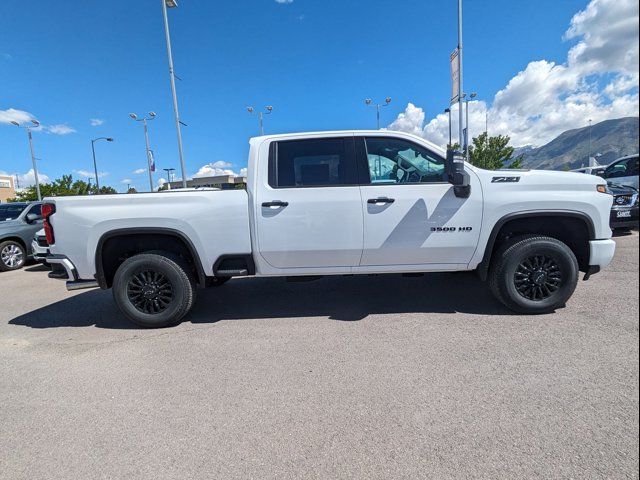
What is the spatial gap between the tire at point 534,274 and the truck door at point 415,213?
1.39 feet

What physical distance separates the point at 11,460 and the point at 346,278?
444cm

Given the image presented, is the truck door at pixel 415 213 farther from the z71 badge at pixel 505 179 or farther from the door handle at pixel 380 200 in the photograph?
the z71 badge at pixel 505 179

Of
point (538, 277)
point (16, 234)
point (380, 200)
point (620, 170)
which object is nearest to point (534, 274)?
point (538, 277)

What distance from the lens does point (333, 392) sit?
8.82 ft

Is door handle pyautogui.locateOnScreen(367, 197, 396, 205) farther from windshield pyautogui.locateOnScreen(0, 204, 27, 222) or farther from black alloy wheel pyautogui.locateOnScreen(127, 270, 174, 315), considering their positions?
windshield pyautogui.locateOnScreen(0, 204, 27, 222)

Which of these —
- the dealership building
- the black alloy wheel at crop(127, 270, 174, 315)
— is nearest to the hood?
the black alloy wheel at crop(127, 270, 174, 315)

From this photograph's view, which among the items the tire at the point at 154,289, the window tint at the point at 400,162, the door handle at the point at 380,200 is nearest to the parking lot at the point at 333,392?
the tire at the point at 154,289

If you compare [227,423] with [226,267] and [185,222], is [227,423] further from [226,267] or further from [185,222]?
[185,222]

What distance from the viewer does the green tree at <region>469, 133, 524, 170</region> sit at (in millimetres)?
24375

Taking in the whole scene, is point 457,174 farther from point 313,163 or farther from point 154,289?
point 154,289

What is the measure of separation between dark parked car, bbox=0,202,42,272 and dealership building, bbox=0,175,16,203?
77.0 metres

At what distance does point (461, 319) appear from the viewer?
3.94 meters

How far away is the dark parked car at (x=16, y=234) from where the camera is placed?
29.1 feet

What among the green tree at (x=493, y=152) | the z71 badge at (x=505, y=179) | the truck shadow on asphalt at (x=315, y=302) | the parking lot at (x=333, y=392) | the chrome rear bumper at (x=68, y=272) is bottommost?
the parking lot at (x=333, y=392)
